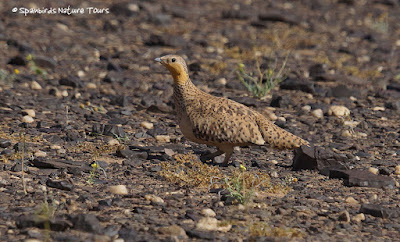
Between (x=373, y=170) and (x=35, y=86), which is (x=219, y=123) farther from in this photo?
(x=35, y=86)

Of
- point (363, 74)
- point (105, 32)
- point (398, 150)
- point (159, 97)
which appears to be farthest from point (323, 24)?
point (398, 150)

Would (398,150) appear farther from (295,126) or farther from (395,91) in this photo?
(395,91)

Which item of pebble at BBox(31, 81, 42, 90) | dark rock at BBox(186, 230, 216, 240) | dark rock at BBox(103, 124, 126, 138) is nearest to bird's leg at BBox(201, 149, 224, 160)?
dark rock at BBox(103, 124, 126, 138)

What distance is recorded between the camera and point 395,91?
12.3 metres

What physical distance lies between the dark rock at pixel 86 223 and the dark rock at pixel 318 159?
290cm

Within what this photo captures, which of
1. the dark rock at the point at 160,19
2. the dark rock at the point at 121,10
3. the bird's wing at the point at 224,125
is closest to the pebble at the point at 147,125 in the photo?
the bird's wing at the point at 224,125

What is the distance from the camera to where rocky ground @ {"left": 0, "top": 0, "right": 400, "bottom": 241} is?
6.28 m

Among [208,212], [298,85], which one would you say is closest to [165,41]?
[298,85]

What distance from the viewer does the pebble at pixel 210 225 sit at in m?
6.04

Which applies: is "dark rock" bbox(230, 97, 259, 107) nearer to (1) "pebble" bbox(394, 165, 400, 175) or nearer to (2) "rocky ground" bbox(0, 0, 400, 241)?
(2) "rocky ground" bbox(0, 0, 400, 241)

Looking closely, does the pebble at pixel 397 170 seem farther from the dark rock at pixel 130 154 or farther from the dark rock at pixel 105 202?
the dark rock at pixel 105 202

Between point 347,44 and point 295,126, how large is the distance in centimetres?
579

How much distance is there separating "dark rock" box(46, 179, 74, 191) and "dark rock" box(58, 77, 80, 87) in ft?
15.9

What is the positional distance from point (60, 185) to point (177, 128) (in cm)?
325
